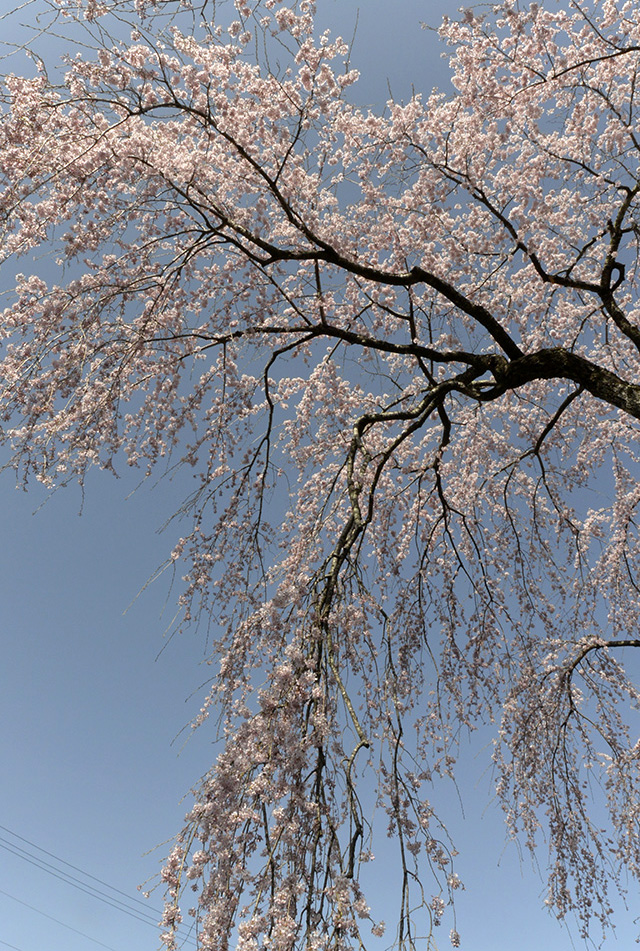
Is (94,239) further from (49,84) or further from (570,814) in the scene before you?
(570,814)

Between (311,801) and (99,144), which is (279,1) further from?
(311,801)

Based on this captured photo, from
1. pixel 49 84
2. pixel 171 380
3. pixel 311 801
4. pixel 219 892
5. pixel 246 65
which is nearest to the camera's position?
pixel 219 892

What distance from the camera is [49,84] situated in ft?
12.3

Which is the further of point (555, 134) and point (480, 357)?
point (555, 134)

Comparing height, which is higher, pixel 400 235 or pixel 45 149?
pixel 400 235

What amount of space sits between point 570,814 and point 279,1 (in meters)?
6.84

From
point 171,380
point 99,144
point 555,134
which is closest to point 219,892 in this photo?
point 171,380

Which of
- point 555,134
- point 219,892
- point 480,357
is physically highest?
point 555,134

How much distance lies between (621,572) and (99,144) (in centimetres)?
641

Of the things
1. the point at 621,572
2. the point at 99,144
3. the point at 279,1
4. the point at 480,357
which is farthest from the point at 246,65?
the point at 621,572

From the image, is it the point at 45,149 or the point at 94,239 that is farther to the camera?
the point at 94,239

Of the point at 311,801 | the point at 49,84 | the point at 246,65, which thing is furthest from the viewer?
the point at 246,65

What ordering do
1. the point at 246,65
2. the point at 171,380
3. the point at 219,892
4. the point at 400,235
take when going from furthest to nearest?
the point at 400,235 → the point at 171,380 → the point at 246,65 → the point at 219,892

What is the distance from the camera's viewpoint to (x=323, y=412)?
6.16 metres
